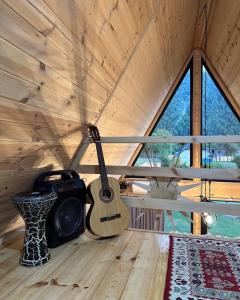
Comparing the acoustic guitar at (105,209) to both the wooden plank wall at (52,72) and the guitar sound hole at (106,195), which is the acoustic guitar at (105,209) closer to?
the guitar sound hole at (106,195)

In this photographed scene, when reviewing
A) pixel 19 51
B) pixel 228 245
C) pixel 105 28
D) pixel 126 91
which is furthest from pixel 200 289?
pixel 126 91

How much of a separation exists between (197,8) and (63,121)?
7.77 feet

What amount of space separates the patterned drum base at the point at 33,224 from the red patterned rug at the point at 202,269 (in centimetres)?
82

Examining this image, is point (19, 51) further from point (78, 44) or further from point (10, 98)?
point (78, 44)

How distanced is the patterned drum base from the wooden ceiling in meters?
0.27

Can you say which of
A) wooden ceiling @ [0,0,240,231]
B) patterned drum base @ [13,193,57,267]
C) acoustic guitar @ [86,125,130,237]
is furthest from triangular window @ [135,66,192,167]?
patterned drum base @ [13,193,57,267]

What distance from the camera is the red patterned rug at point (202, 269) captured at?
1.28 m

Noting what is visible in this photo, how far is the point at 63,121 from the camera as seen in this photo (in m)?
1.89

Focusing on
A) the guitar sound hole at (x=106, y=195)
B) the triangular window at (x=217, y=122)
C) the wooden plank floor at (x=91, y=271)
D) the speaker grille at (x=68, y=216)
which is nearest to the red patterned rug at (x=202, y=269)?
the wooden plank floor at (x=91, y=271)

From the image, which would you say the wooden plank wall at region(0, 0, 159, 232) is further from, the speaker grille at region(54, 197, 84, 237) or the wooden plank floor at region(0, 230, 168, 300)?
the wooden plank floor at region(0, 230, 168, 300)

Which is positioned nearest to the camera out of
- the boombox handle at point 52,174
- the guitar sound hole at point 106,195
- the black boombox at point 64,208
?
the black boombox at point 64,208

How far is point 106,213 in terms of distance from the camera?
2.04 metres

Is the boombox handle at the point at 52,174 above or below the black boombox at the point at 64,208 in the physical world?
above

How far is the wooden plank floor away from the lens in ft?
4.27
